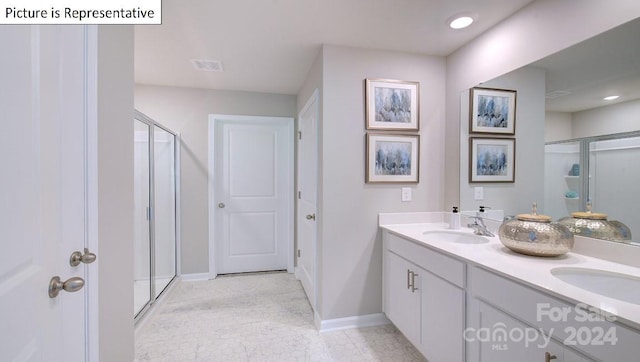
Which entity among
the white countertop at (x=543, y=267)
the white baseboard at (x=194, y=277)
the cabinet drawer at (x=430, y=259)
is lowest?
the white baseboard at (x=194, y=277)

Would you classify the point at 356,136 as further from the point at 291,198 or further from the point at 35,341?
the point at 35,341

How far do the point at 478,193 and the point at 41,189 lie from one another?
95.7 inches

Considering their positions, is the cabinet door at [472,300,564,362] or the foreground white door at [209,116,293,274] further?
the foreground white door at [209,116,293,274]

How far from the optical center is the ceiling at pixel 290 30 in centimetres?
162

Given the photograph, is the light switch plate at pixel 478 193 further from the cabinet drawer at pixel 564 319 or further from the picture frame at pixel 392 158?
the cabinet drawer at pixel 564 319

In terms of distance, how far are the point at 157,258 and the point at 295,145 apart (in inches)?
78.2

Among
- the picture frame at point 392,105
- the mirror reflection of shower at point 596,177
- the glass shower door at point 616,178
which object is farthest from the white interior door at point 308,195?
the glass shower door at point 616,178

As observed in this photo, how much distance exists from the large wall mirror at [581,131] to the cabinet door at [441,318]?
769 millimetres

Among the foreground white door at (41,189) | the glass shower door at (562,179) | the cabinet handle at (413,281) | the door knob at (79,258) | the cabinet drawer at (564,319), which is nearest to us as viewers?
the foreground white door at (41,189)

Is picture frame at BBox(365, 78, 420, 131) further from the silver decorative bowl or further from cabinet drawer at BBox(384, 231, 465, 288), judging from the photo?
the silver decorative bowl

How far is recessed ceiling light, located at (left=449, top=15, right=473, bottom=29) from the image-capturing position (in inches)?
68.2

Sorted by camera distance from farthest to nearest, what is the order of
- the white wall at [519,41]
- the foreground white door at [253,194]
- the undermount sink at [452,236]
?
the foreground white door at [253,194] < the undermount sink at [452,236] < the white wall at [519,41]

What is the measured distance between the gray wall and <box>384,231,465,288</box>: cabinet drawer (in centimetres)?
231

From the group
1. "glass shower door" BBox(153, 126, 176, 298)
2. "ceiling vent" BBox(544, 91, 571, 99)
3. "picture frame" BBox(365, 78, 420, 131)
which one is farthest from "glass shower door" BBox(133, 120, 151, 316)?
"ceiling vent" BBox(544, 91, 571, 99)
